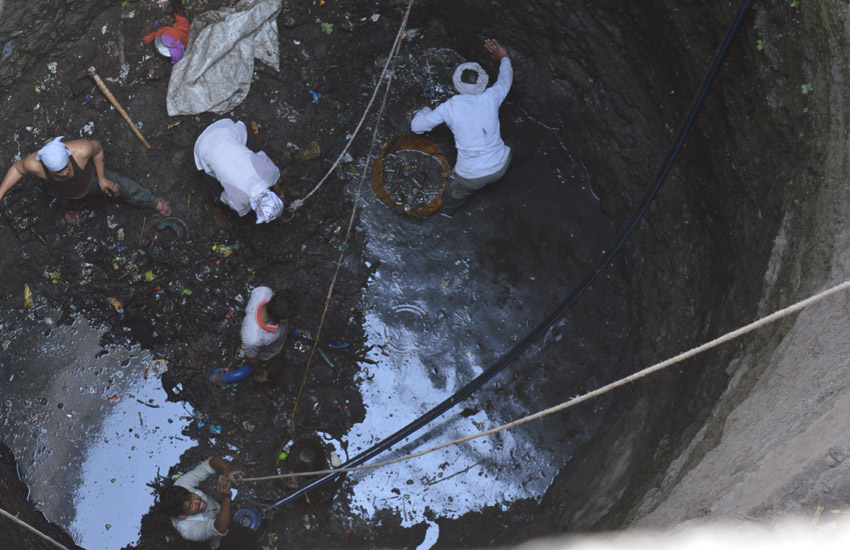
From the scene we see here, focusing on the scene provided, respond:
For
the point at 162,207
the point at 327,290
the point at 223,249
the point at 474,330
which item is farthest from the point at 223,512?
the point at 162,207

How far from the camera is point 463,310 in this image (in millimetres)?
4629

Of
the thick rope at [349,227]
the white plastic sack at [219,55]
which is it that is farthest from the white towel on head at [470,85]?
the white plastic sack at [219,55]

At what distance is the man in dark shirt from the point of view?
12.1ft

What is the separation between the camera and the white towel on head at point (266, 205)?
4035 mm

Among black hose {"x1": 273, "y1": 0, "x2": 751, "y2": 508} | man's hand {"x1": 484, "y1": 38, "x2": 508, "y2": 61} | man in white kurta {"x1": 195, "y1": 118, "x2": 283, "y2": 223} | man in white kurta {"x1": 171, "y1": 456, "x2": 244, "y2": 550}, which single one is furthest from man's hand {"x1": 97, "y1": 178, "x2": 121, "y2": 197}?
man's hand {"x1": 484, "y1": 38, "x2": 508, "y2": 61}

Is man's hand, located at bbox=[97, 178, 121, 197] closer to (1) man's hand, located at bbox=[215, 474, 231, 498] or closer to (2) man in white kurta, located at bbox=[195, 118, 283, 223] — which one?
(2) man in white kurta, located at bbox=[195, 118, 283, 223]

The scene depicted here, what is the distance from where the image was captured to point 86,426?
4.28 metres

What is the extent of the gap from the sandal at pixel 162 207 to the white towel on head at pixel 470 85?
255cm

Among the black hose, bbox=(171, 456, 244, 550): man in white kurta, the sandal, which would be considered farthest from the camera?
the sandal

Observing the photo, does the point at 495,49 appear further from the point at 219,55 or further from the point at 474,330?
the point at 474,330

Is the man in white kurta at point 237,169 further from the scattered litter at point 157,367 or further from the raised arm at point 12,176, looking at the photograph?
the scattered litter at point 157,367

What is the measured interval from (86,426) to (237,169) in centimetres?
238

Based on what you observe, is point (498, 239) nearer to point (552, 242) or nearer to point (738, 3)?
point (552, 242)

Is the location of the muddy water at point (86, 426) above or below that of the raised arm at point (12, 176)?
below
